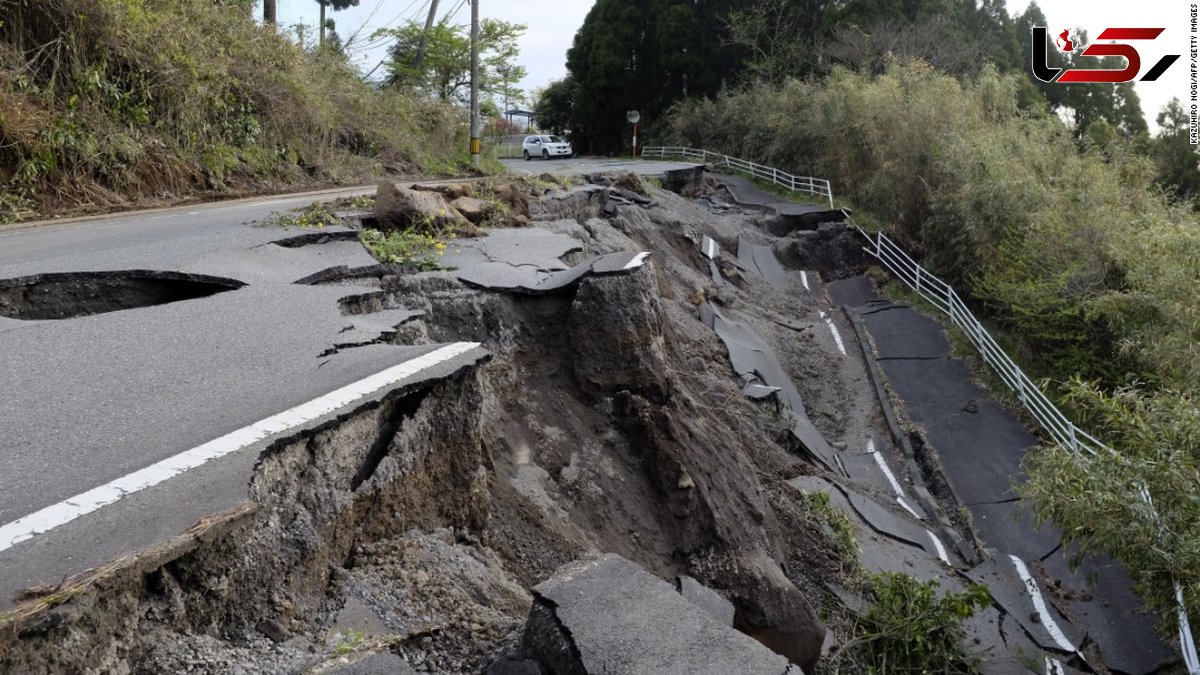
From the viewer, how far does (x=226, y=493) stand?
352 centimetres

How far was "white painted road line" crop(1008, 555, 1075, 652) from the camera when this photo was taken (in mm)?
9295

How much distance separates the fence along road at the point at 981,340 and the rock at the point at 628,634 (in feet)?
15.3

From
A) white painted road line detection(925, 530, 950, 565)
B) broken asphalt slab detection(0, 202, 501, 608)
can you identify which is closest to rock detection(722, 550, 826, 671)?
broken asphalt slab detection(0, 202, 501, 608)

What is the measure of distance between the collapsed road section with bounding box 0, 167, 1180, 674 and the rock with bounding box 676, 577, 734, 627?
0.03m

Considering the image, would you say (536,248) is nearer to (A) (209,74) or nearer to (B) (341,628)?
(B) (341,628)

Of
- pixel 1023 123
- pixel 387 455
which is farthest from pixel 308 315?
pixel 1023 123

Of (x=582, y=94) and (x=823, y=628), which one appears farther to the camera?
(x=582, y=94)

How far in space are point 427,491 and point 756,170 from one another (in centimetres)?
2942

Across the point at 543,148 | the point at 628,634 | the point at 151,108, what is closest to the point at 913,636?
the point at 628,634

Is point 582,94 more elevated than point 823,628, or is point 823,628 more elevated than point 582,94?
point 582,94

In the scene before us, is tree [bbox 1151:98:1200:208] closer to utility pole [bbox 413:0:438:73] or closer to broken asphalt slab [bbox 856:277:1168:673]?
broken asphalt slab [bbox 856:277:1168:673]

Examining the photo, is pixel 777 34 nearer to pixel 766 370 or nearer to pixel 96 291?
pixel 766 370

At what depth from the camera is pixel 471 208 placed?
35.8ft

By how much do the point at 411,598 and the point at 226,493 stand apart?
0.87 meters
